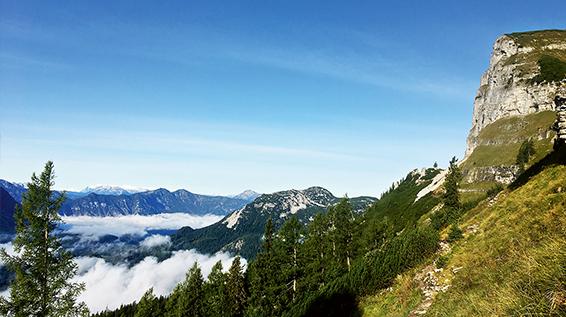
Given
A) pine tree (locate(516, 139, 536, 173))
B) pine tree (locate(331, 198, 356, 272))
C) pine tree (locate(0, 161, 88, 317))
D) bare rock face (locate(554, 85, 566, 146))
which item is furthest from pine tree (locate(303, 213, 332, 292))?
pine tree (locate(516, 139, 536, 173))

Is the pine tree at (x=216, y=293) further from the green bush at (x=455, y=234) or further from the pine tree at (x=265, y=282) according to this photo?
the green bush at (x=455, y=234)

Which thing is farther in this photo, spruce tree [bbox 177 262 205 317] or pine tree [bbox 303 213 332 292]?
spruce tree [bbox 177 262 205 317]

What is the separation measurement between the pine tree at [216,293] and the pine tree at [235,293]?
1708 mm

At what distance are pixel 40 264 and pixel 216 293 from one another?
67.4 m

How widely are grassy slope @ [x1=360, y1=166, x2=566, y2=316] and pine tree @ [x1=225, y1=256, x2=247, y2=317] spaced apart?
46.3 meters

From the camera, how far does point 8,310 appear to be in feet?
76.9

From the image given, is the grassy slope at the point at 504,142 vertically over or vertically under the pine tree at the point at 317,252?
over

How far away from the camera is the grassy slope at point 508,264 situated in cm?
589

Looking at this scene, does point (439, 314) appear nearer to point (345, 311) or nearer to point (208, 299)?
point (345, 311)

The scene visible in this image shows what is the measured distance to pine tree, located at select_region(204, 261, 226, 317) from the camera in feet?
261

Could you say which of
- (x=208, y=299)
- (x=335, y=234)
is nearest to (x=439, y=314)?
(x=335, y=234)

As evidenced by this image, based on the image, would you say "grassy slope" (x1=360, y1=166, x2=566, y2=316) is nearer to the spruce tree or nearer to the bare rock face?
the bare rock face

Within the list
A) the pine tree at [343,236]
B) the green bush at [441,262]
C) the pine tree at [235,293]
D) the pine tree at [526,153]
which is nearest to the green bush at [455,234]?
the green bush at [441,262]

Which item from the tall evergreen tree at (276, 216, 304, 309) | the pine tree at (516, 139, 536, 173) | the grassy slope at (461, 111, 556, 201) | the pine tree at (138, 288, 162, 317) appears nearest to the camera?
the tall evergreen tree at (276, 216, 304, 309)
